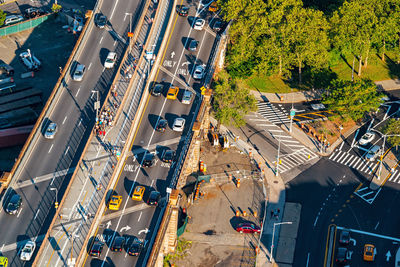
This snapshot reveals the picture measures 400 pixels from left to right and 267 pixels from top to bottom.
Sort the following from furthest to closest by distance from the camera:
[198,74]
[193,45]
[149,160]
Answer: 1. [193,45]
2. [198,74]
3. [149,160]

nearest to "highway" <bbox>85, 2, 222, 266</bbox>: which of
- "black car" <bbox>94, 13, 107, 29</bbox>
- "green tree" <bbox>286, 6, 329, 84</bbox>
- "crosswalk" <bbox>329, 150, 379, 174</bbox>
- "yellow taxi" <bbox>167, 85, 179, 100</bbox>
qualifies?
"yellow taxi" <bbox>167, 85, 179, 100</bbox>

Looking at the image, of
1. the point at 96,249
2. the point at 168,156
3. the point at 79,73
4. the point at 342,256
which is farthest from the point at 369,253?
the point at 79,73

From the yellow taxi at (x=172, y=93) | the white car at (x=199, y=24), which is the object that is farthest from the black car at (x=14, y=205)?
the white car at (x=199, y=24)

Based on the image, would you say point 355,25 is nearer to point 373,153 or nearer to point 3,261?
point 373,153

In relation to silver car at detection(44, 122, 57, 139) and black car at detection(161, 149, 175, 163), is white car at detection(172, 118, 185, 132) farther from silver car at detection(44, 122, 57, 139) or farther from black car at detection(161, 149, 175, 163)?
silver car at detection(44, 122, 57, 139)

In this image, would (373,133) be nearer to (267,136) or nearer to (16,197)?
(267,136)

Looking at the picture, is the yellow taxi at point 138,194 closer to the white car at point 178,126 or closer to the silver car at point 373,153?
the white car at point 178,126
